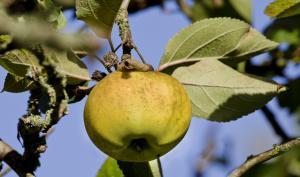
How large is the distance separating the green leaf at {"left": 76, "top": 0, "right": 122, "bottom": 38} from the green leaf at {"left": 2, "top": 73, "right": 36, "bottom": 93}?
184mm

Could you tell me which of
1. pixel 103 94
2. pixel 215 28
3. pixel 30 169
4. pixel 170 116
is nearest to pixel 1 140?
pixel 30 169

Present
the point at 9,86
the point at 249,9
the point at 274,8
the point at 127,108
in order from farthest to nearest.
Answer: the point at 249,9, the point at 274,8, the point at 9,86, the point at 127,108

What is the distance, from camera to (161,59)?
1.43 metres

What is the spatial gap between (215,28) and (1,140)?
0.53m

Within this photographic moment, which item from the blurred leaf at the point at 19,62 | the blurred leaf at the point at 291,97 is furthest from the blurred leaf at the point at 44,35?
the blurred leaf at the point at 291,97

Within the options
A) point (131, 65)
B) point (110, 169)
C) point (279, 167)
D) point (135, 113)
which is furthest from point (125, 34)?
point (279, 167)

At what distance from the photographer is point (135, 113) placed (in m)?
1.16

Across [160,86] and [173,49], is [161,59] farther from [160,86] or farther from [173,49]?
[160,86]

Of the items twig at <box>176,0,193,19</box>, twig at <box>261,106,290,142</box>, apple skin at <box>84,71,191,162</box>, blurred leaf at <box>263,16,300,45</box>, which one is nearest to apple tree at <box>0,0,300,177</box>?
apple skin at <box>84,71,191,162</box>

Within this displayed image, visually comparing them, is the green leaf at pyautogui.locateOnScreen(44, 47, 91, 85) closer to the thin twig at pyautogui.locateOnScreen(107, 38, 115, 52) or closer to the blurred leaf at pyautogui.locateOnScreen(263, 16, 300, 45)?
the thin twig at pyautogui.locateOnScreen(107, 38, 115, 52)

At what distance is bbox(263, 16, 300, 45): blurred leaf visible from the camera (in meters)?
2.54

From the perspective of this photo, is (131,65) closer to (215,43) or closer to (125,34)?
(125,34)

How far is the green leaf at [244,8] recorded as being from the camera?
2369mm

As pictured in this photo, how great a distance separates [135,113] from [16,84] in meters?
0.36
